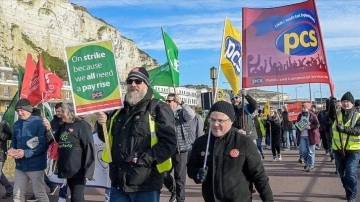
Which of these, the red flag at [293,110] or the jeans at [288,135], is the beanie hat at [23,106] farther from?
the red flag at [293,110]

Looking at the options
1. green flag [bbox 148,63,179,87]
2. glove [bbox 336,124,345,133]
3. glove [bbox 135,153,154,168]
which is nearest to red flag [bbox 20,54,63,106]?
green flag [bbox 148,63,179,87]

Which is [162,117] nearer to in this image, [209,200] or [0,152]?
[209,200]

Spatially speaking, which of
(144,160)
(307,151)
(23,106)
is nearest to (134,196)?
(144,160)

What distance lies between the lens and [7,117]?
35.7 feet

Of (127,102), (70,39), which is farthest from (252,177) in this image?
(70,39)

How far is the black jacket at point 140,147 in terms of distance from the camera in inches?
193

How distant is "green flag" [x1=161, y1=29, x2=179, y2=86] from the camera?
9719mm

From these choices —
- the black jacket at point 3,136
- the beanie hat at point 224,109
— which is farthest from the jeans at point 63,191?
the beanie hat at point 224,109

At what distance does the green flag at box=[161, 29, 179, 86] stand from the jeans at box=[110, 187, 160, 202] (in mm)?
4654

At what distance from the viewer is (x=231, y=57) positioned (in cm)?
798

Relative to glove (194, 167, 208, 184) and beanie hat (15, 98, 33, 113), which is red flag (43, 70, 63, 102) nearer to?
beanie hat (15, 98, 33, 113)

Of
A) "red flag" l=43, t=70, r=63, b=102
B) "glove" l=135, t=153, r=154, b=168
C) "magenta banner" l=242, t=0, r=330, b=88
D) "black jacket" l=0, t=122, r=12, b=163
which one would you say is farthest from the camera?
"red flag" l=43, t=70, r=63, b=102

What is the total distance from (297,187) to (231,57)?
12.3 feet

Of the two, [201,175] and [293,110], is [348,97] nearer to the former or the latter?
[201,175]
